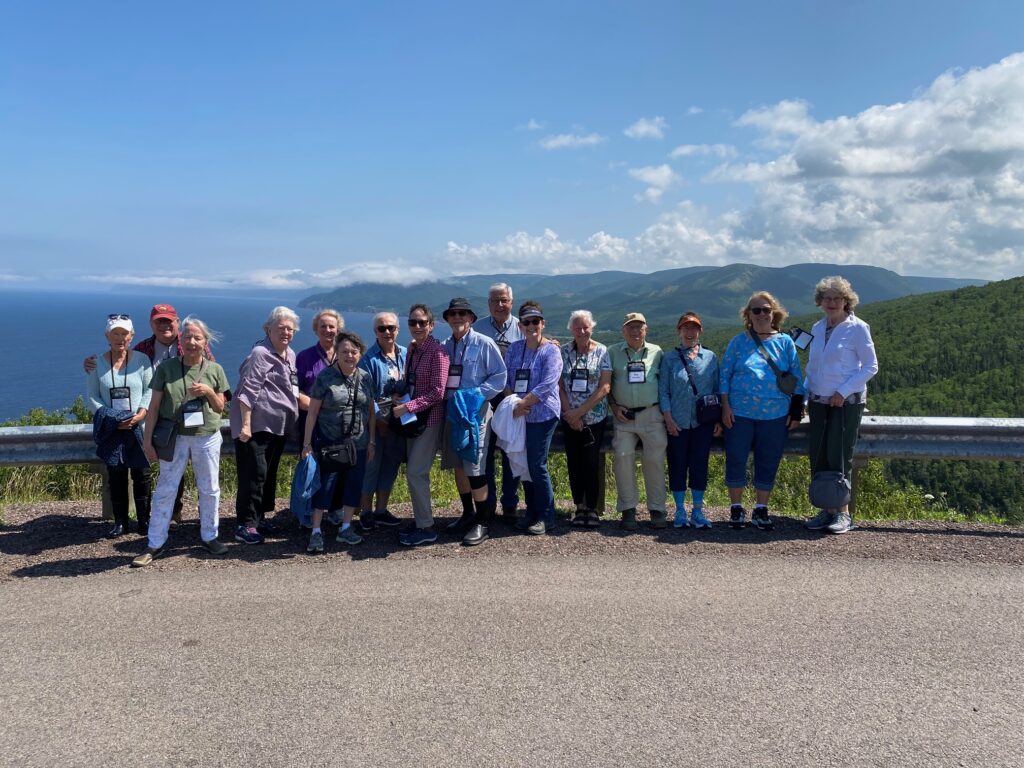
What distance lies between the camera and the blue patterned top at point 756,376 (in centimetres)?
573

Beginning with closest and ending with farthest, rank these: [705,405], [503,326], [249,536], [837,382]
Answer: [249,536]
[837,382]
[705,405]
[503,326]

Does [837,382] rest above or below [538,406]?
above

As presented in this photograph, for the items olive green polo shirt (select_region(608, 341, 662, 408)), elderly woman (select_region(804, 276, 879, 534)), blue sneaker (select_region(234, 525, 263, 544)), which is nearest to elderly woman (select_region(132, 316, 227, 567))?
blue sneaker (select_region(234, 525, 263, 544))

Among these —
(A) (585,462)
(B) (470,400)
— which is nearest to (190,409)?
(B) (470,400)

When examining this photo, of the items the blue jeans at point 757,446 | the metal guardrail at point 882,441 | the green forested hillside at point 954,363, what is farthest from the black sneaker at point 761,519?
the green forested hillside at point 954,363

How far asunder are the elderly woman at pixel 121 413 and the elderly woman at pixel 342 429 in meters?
1.48

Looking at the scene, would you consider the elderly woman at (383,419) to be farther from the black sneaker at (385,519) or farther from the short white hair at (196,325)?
the short white hair at (196,325)

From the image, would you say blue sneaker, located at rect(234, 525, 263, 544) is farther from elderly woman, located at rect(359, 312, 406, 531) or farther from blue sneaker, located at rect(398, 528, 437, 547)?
blue sneaker, located at rect(398, 528, 437, 547)

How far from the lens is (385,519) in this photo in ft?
19.4

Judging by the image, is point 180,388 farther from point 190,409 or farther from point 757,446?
point 757,446

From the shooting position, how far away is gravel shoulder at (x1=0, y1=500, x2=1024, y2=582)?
4914 millimetres

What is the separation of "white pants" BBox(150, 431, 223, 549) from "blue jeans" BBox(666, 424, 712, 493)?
12.3ft

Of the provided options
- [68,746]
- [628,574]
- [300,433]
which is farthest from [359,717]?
[300,433]

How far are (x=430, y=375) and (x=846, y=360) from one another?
11.1 ft
